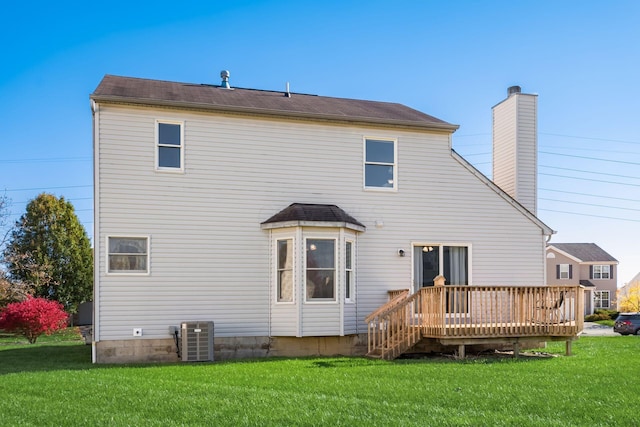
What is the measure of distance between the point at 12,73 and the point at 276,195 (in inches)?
383

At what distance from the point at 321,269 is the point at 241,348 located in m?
2.64

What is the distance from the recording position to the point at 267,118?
50.7ft

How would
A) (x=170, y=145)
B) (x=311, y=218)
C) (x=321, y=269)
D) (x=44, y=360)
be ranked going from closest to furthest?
(x=44, y=360) → (x=311, y=218) → (x=170, y=145) → (x=321, y=269)

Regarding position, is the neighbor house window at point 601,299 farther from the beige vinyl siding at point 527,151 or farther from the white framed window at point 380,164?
the white framed window at point 380,164

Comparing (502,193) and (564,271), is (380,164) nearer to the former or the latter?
(502,193)

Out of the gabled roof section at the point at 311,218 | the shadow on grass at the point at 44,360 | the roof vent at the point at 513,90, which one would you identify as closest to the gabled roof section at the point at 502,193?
the roof vent at the point at 513,90

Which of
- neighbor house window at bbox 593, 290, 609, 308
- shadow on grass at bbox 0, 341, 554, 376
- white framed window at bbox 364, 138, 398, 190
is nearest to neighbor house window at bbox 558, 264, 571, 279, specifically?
neighbor house window at bbox 593, 290, 609, 308

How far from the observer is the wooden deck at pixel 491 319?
547 inches

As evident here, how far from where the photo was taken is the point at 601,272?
56594mm

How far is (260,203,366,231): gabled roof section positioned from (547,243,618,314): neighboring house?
143 feet

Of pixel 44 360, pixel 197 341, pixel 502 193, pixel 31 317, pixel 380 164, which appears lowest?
pixel 31 317

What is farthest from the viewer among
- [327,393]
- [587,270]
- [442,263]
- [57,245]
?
[587,270]

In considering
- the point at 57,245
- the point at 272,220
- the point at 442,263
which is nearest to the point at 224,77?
the point at 272,220

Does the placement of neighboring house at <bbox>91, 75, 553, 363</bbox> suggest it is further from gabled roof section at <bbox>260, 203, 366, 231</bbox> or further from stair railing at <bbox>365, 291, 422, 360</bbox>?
stair railing at <bbox>365, 291, 422, 360</bbox>
